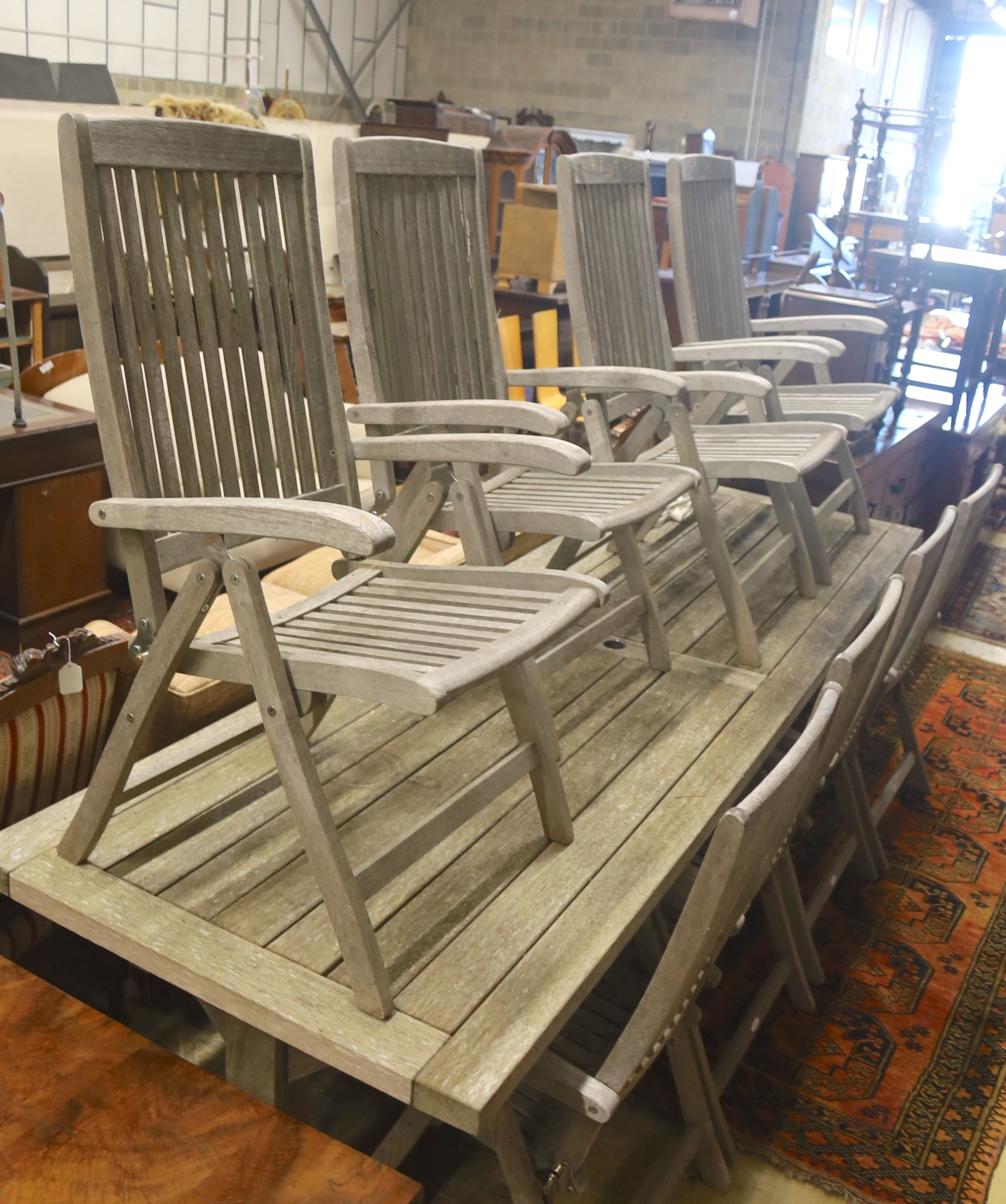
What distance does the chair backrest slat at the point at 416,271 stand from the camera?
7.35 ft

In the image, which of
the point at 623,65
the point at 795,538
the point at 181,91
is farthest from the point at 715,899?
the point at 623,65

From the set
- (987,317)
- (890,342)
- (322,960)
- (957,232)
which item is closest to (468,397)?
(322,960)

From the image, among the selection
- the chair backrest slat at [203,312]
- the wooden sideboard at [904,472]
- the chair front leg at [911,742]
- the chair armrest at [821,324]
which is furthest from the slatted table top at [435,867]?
the wooden sideboard at [904,472]

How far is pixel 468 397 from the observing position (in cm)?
252

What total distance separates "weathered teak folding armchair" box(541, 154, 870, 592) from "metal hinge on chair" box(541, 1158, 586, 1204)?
1.57 meters

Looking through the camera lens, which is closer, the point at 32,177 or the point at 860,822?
the point at 860,822

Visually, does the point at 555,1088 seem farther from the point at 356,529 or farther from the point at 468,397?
the point at 468,397

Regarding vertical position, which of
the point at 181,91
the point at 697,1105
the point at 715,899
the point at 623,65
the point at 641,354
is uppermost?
the point at 623,65

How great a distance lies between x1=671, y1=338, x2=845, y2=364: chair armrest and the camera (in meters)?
3.16

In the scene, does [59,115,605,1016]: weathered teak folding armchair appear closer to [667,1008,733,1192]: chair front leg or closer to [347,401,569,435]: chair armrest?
[347,401,569,435]: chair armrest

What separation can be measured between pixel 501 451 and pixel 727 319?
1.92 meters

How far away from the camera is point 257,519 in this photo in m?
1.46

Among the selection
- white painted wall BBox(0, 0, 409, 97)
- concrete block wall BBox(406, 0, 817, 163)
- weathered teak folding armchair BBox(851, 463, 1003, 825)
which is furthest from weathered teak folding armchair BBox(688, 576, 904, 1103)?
concrete block wall BBox(406, 0, 817, 163)

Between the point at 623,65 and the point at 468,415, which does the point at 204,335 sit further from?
the point at 623,65
